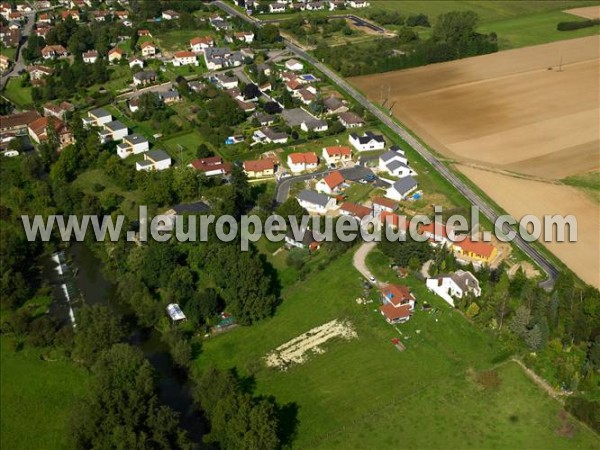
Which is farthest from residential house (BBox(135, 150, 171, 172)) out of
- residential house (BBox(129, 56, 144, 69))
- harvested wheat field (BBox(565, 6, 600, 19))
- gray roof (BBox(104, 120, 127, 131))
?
harvested wheat field (BBox(565, 6, 600, 19))

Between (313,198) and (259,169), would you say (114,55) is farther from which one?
(313,198)

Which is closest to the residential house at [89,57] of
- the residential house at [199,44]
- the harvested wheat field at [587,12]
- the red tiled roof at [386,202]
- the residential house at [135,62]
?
the residential house at [135,62]

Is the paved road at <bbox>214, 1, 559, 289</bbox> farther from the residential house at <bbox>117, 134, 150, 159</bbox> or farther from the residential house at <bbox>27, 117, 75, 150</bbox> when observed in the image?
the residential house at <bbox>27, 117, 75, 150</bbox>

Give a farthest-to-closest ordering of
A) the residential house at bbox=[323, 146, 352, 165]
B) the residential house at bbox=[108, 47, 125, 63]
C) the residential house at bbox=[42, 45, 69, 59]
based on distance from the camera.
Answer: the residential house at bbox=[42, 45, 69, 59] → the residential house at bbox=[108, 47, 125, 63] → the residential house at bbox=[323, 146, 352, 165]

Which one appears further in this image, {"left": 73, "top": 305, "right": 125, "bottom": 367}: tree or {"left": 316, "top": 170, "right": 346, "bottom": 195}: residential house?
{"left": 316, "top": 170, "right": 346, "bottom": 195}: residential house

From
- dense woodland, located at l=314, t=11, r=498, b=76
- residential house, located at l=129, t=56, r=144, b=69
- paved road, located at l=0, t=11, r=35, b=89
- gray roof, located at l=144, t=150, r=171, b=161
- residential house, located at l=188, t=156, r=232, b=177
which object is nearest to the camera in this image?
residential house, located at l=188, t=156, r=232, b=177

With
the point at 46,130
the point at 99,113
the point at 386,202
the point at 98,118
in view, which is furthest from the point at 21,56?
the point at 386,202

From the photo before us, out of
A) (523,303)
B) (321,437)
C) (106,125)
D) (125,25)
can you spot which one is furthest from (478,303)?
(125,25)
